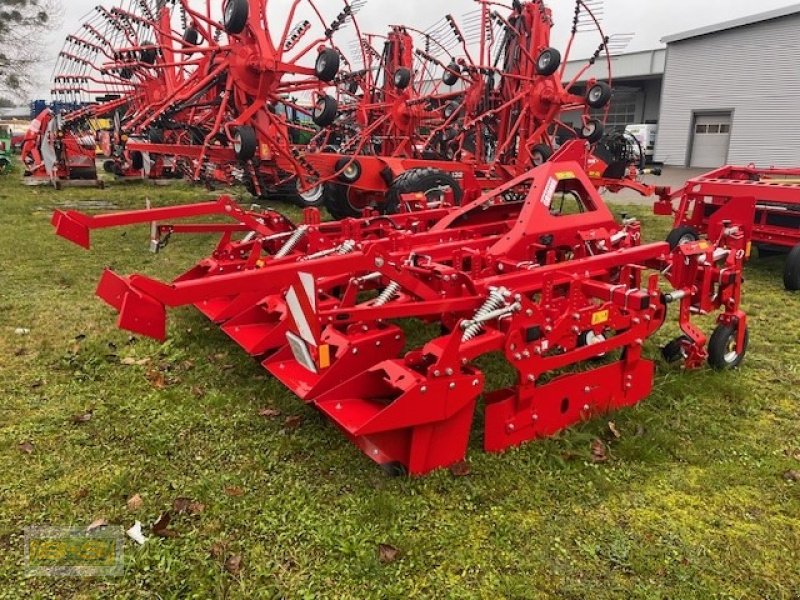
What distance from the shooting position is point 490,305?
10.7 feet

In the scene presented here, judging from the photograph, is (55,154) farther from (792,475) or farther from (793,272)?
(792,475)

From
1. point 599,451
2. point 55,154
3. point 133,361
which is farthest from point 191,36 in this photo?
point 599,451

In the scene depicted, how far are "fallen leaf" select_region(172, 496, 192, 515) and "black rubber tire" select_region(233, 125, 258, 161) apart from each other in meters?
6.11

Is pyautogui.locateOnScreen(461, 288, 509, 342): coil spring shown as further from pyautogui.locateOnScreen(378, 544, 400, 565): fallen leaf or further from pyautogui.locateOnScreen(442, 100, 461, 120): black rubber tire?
pyautogui.locateOnScreen(442, 100, 461, 120): black rubber tire

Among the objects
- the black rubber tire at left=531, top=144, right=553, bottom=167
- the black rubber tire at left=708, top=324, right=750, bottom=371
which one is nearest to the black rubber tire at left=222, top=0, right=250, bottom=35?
the black rubber tire at left=531, top=144, right=553, bottom=167

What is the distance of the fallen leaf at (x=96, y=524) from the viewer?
108 inches

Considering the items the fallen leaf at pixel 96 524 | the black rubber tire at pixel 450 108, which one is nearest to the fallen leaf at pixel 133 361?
the fallen leaf at pixel 96 524

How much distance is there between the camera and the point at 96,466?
10.6ft

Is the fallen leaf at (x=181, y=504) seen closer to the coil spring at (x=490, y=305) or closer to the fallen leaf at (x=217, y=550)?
the fallen leaf at (x=217, y=550)

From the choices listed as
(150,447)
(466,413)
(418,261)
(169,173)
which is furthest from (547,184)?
(169,173)

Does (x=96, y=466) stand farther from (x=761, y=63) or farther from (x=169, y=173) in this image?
(x=761, y=63)

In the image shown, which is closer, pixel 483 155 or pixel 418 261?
pixel 418 261

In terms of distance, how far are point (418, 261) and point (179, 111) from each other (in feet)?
22.3

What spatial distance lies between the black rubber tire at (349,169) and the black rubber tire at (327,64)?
113 cm
